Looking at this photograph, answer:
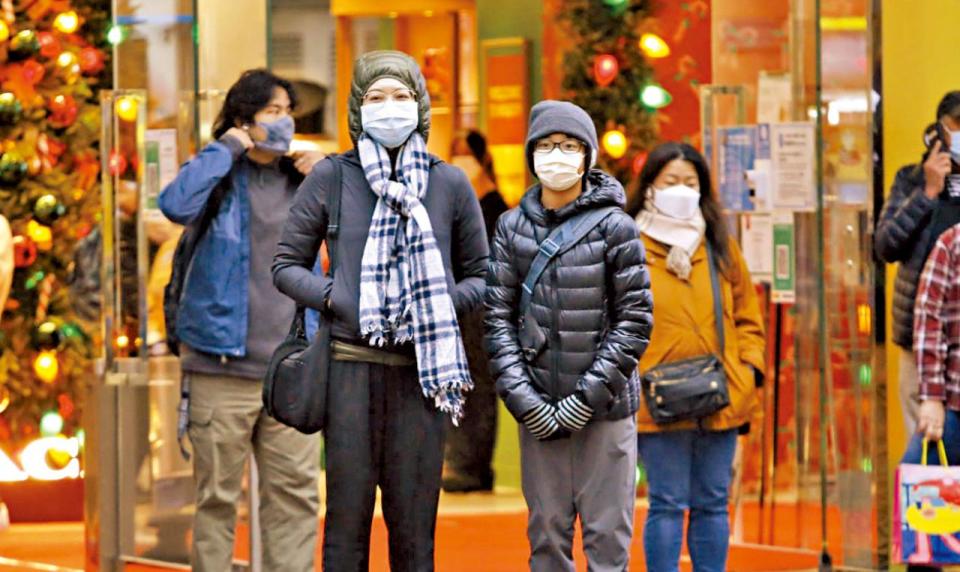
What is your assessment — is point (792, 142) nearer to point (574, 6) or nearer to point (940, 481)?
point (940, 481)

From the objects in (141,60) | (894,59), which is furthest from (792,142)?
(141,60)

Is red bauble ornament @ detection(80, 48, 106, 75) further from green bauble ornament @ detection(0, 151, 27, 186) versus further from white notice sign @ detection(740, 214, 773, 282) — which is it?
white notice sign @ detection(740, 214, 773, 282)

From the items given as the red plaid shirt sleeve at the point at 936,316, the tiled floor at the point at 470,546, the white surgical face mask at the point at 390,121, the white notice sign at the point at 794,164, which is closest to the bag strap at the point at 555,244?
the white surgical face mask at the point at 390,121

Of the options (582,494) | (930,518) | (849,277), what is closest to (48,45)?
(849,277)

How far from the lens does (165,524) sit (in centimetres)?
830

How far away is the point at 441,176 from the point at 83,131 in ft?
17.9

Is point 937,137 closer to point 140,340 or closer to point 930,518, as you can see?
point 930,518

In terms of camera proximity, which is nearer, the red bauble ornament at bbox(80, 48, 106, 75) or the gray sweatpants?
the gray sweatpants

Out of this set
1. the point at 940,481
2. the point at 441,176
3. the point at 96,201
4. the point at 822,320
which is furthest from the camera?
the point at 96,201

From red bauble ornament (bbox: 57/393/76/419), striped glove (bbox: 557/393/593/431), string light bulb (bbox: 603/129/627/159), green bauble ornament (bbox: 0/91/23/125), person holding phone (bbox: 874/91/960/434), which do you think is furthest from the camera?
string light bulb (bbox: 603/129/627/159)

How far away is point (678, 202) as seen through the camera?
23.8 feet

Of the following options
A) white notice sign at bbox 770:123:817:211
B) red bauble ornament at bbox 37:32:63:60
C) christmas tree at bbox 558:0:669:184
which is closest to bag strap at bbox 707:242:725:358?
white notice sign at bbox 770:123:817:211

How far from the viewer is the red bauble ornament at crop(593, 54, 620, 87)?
1129cm

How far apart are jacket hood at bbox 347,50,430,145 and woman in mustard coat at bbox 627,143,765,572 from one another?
1.54 m
